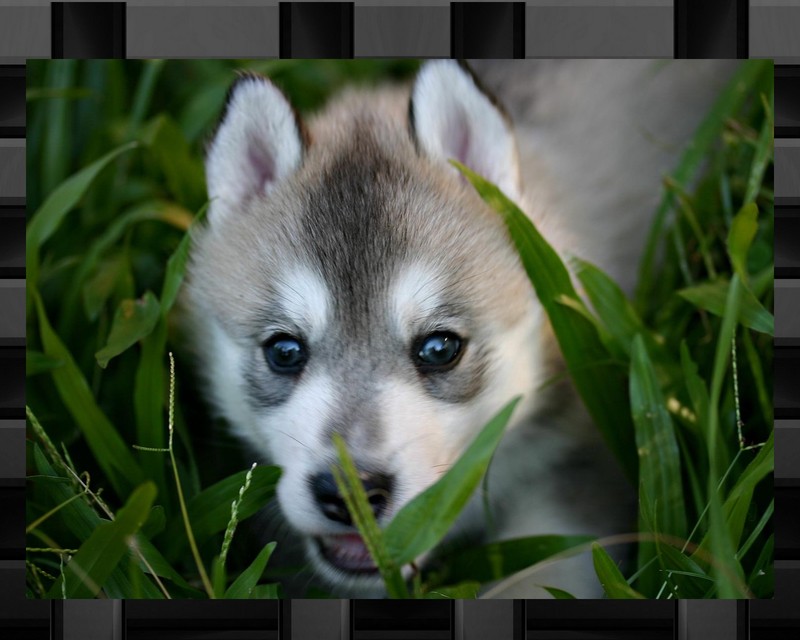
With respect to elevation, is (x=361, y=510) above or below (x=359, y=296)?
below

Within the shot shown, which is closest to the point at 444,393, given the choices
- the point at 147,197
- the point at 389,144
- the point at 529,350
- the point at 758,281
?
the point at 529,350

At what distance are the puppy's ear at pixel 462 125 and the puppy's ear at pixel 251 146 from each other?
12.4 inches

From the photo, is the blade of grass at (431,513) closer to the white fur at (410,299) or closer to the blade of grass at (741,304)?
the white fur at (410,299)

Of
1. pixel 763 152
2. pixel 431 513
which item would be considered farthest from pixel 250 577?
pixel 763 152

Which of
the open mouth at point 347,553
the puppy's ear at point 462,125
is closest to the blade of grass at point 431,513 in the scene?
the open mouth at point 347,553

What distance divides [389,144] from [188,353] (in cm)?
76

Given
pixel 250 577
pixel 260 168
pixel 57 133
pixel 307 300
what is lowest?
pixel 250 577

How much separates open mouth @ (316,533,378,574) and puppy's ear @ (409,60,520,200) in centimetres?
92

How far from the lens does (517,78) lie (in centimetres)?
222

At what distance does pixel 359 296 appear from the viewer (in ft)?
5.98

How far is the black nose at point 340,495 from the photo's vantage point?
177 cm

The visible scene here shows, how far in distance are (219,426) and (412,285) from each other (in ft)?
2.33

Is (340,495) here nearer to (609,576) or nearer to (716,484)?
(609,576)

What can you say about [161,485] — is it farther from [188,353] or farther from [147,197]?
[147,197]
